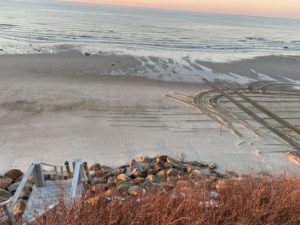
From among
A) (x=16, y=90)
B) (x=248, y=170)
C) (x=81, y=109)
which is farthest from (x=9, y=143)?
(x=248, y=170)

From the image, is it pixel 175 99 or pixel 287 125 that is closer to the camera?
pixel 287 125

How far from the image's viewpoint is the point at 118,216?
4.64 m

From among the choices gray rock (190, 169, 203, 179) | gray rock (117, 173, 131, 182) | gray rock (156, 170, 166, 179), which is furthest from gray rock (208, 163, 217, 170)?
gray rock (117, 173, 131, 182)

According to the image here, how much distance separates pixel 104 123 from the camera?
40.3ft

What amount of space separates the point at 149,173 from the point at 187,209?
3721 mm

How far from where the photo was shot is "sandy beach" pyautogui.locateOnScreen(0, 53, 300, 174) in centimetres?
1002

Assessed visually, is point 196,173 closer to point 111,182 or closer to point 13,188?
point 111,182

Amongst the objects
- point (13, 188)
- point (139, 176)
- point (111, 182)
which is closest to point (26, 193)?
point (13, 188)

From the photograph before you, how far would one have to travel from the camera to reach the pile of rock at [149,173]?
299 inches

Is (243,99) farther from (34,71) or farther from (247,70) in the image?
(34,71)

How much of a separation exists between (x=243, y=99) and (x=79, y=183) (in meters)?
10.6

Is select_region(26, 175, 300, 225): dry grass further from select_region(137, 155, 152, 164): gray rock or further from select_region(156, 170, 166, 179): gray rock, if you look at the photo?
select_region(137, 155, 152, 164): gray rock

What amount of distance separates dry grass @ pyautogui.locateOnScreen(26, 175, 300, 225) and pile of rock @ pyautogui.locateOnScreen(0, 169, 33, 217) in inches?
69.5

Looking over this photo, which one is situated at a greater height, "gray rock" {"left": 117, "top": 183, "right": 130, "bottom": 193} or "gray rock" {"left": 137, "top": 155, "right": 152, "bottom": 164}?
"gray rock" {"left": 117, "top": 183, "right": 130, "bottom": 193}
